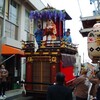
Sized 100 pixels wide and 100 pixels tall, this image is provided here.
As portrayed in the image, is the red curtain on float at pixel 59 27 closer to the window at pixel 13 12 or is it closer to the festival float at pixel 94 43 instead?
the window at pixel 13 12

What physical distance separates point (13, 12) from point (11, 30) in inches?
60.8

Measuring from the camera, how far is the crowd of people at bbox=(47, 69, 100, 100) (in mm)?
5730

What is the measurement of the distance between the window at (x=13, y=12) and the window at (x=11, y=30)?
0.42 m

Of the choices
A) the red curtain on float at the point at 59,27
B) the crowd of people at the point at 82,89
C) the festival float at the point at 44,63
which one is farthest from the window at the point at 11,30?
the crowd of people at the point at 82,89

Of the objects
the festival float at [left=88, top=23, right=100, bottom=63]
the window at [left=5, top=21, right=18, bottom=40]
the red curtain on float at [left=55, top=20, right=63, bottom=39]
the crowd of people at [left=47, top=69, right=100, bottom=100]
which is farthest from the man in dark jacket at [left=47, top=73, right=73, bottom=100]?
the window at [left=5, top=21, right=18, bottom=40]

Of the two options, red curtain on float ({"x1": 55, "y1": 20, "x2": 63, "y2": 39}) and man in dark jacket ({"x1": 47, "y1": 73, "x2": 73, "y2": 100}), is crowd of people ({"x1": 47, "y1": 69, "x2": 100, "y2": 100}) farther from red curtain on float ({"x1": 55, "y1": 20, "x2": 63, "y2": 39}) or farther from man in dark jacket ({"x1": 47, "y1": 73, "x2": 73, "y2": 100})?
red curtain on float ({"x1": 55, "y1": 20, "x2": 63, "y2": 39})

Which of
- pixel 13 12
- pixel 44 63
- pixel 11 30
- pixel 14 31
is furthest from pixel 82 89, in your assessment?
pixel 13 12

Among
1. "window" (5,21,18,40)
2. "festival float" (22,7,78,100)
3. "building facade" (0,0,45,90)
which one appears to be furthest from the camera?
"window" (5,21,18,40)

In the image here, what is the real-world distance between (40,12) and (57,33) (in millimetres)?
1895

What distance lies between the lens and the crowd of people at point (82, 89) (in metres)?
5.73

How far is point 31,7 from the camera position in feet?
84.8

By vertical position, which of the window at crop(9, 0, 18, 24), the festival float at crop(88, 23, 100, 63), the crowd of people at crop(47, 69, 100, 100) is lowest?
the crowd of people at crop(47, 69, 100, 100)

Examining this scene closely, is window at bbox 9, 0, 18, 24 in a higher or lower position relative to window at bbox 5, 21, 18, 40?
higher

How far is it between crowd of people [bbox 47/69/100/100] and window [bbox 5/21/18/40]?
12.2 m
